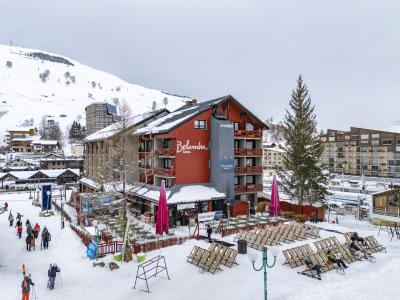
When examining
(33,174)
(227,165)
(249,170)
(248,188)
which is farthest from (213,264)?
(33,174)

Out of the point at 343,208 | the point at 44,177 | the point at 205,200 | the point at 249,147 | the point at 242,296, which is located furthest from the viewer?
the point at 44,177

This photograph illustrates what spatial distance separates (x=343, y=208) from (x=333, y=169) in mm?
59473

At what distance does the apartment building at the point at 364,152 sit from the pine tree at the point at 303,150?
148ft

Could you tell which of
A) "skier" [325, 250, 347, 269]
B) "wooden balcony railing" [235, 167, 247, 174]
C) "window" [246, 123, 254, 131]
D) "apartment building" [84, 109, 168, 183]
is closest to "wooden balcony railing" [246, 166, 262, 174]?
"wooden balcony railing" [235, 167, 247, 174]

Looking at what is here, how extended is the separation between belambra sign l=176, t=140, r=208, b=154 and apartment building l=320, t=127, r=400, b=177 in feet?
187

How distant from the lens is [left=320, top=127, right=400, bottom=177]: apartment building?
3411 inches

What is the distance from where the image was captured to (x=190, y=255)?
17.7 meters

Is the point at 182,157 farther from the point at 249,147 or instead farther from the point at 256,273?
the point at 256,273

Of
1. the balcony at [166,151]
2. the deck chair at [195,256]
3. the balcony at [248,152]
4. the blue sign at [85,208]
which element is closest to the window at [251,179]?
the balcony at [248,152]

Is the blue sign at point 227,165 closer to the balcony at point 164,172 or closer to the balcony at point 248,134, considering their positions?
the balcony at point 248,134

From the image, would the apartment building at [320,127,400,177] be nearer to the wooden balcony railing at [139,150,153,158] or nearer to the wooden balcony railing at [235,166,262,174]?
the wooden balcony railing at [235,166,262,174]

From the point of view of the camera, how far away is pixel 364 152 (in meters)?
94.2

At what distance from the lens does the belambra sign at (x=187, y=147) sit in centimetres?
3164

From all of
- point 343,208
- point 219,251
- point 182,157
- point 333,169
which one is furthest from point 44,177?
point 333,169
